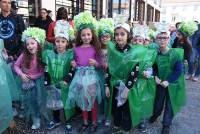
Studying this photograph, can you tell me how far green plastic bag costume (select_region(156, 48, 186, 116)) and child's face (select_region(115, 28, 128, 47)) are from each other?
453 mm

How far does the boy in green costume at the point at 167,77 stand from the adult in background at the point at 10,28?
1.92m

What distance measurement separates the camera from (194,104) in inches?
187

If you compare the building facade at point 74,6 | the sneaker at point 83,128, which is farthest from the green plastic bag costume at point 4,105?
the building facade at point 74,6

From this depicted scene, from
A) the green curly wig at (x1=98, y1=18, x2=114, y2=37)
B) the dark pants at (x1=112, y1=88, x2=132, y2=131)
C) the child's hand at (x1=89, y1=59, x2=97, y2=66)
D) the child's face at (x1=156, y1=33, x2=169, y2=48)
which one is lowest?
the dark pants at (x1=112, y1=88, x2=132, y2=131)

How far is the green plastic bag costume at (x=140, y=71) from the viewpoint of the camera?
3113 millimetres

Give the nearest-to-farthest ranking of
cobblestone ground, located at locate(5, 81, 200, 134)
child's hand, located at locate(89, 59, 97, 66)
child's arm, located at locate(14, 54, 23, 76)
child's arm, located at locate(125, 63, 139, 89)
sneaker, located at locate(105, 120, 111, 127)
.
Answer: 1. child's arm, located at locate(125, 63, 139, 89)
2. child's hand, located at locate(89, 59, 97, 66)
3. child's arm, located at locate(14, 54, 23, 76)
4. cobblestone ground, located at locate(5, 81, 200, 134)
5. sneaker, located at locate(105, 120, 111, 127)

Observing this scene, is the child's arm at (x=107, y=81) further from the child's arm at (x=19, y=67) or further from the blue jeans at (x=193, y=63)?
the blue jeans at (x=193, y=63)

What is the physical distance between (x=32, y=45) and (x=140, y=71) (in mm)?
1310

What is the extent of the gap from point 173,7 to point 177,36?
48.5m

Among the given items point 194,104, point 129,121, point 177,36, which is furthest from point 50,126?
point 177,36

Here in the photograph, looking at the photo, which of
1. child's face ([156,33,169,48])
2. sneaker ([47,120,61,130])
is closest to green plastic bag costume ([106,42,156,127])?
child's face ([156,33,169,48])

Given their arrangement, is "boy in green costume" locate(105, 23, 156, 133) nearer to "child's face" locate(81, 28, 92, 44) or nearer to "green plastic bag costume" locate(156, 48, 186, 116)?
"green plastic bag costume" locate(156, 48, 186, 116)

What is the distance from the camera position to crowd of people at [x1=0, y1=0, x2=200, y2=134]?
3.17m

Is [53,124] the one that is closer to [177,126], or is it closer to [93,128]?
[93,128]
